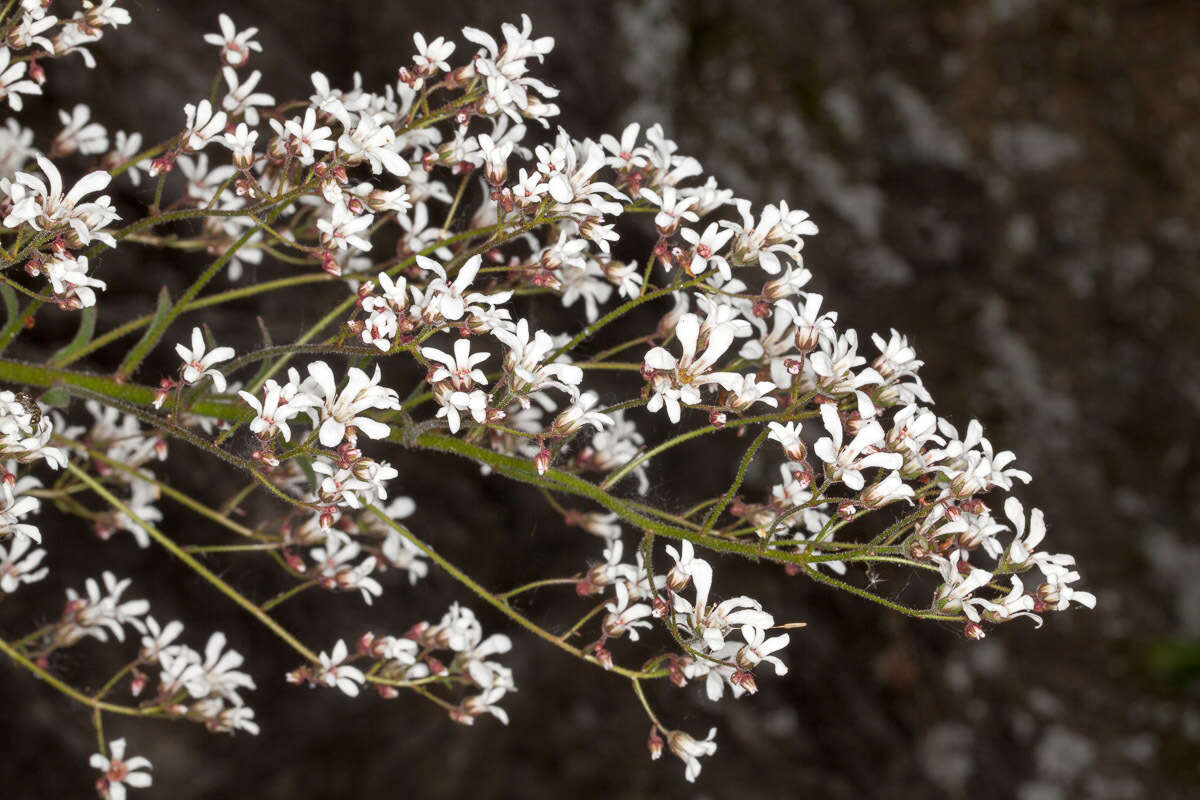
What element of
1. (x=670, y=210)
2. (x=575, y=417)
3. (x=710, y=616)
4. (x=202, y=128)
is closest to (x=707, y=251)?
(x=670, y=210)

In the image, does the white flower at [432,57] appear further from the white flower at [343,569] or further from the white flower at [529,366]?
the white flower at [343,569]

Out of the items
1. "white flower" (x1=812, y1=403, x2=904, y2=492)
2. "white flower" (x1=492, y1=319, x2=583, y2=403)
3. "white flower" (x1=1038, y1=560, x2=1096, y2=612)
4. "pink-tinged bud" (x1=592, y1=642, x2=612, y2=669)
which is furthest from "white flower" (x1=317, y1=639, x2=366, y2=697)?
"white flower" (x1=1038, y1=560, x2=1096, y2=612)

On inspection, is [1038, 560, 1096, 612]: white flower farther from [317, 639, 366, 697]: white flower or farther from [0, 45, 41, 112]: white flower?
[0, 45, 41, 112]: white flower

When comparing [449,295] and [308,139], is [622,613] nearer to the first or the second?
[449,295]

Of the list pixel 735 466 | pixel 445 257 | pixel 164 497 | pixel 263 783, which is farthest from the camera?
pixel 735 466

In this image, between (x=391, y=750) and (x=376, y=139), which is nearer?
(x=376, y=139)

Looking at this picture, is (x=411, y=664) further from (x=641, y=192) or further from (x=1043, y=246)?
(x=1043, y=246)

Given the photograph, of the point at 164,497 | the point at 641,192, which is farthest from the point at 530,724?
the point at 641,192

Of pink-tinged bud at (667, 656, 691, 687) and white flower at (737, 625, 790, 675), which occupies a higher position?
white flower at (737, 625, 790, 675)
